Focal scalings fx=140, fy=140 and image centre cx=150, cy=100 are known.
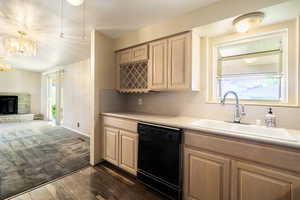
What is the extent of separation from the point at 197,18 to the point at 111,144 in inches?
90.6

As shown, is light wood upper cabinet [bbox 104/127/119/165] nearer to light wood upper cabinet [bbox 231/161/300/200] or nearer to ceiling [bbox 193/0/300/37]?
light wood upper cabinet [bbox 231/161/300/200]

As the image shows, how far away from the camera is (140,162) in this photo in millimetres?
1984

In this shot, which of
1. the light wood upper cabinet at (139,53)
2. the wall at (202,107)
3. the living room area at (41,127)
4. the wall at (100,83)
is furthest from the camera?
the wall at (100,83)

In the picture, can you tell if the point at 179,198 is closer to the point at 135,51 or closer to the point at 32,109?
the point at 135,51

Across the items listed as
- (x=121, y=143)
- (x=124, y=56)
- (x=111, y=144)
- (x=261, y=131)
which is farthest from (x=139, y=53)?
(x=261, y=131)

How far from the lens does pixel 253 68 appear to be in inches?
73.5

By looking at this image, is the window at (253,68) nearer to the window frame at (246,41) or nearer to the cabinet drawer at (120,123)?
the window frame at (246,41)

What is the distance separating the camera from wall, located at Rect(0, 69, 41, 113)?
6.27m

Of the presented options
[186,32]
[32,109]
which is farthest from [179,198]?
[32,109]

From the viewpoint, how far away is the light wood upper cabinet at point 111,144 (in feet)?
7.59

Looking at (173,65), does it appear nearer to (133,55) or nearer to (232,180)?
(133,55)

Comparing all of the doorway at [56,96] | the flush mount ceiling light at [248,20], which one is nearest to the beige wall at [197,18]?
the flush mount ceiling light at [248,20]

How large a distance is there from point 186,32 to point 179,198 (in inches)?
82.2

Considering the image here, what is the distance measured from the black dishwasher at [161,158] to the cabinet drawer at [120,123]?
148mm
